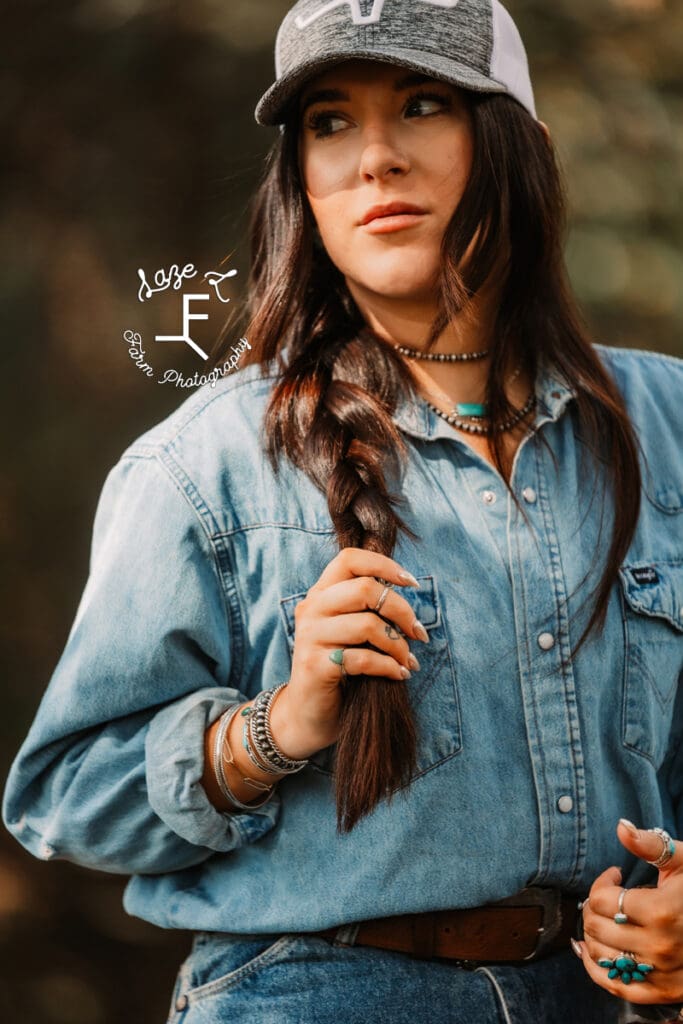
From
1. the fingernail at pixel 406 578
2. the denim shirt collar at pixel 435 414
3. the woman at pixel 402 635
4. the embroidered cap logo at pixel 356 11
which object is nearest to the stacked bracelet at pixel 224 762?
the woman at pixel 402 635

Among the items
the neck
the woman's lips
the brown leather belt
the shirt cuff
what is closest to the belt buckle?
the brown leather belt

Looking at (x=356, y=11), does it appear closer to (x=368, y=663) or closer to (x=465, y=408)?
(x=465, y=408)

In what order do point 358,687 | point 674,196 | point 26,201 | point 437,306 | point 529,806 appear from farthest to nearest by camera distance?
point 674,196 → point 26,201 → point 437,306 → point 529,806 → point 358,687

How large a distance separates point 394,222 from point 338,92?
0.15m

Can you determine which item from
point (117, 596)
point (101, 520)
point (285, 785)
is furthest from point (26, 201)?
point (285, 785)

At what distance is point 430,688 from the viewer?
4.08ft

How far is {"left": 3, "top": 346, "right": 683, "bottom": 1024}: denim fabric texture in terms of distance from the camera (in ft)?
4.03

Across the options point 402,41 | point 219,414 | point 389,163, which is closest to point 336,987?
point 219,414

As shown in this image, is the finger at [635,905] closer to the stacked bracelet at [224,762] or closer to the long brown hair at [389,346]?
the long brown hair at [389,346]

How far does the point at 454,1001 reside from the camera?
4.07ft

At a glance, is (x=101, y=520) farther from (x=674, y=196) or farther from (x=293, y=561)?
(x=674, y=196)

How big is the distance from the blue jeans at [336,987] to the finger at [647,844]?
18 centimetres

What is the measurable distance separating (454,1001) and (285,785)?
0.88 feet

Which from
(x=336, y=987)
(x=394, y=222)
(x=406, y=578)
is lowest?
(x=336, y=987)
